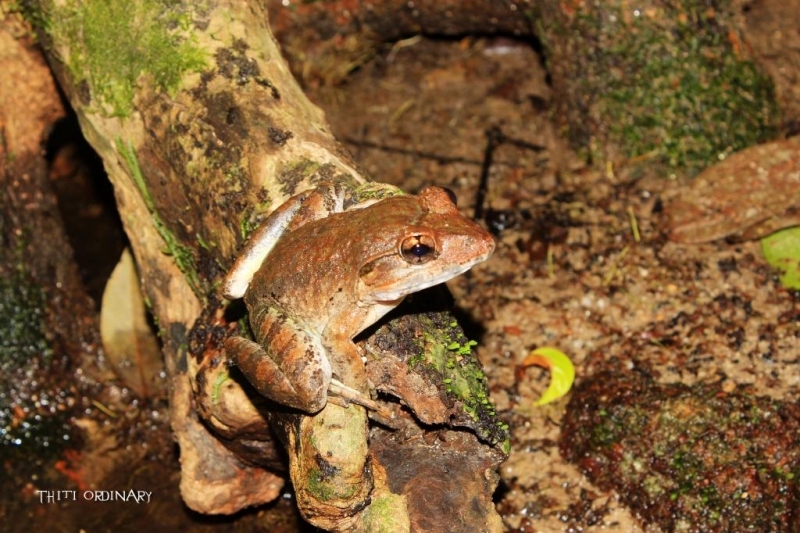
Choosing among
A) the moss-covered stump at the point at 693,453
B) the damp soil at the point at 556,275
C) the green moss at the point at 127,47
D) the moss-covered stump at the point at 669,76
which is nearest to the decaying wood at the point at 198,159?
the green moss at the point at 127,47

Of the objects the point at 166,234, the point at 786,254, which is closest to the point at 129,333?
the point at 166,234

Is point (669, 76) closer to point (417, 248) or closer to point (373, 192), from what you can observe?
point (373, 192)

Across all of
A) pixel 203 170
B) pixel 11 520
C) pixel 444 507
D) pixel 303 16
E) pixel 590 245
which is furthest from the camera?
pixel 303 16

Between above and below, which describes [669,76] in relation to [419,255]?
below

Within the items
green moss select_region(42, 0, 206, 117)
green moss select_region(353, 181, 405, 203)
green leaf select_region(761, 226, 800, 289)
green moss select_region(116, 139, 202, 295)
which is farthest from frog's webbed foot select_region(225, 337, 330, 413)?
green leaf select_region(761, 226, 800, 289)

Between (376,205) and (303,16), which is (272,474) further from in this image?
(303,16)

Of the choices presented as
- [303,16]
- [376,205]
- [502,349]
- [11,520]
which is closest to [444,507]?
[376,205]
